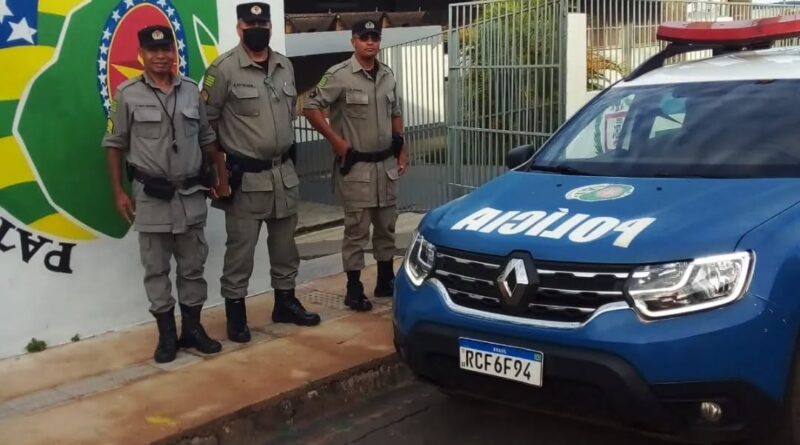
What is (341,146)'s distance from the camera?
5.36m

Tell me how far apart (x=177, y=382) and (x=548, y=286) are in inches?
84.0

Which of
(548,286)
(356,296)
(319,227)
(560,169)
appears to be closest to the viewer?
(548,286)

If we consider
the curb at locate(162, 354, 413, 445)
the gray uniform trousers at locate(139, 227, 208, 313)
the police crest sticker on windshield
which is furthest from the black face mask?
the police crest sticker on windshield

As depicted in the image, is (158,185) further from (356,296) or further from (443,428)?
(443,428)

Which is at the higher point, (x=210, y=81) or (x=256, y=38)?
(x=256, y=38)

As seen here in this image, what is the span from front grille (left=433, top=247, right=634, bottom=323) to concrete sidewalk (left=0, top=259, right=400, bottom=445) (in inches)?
50.4

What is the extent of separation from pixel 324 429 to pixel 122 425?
934 mm

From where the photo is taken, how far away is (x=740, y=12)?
1145cm

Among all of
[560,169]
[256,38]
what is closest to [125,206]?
[256,38]

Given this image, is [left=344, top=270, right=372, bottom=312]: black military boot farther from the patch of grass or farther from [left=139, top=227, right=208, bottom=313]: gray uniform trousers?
the patch of grass

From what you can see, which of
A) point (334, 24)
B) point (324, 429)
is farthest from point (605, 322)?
point (334, 24)

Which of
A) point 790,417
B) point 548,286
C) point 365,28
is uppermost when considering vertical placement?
point 365,28

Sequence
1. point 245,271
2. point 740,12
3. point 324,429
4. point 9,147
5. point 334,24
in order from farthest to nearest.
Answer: point 334,24, point 740,12, point 245,271, point 9,147, point 324,429

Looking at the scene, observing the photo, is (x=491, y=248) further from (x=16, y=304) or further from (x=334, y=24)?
(x=334, y=24)
